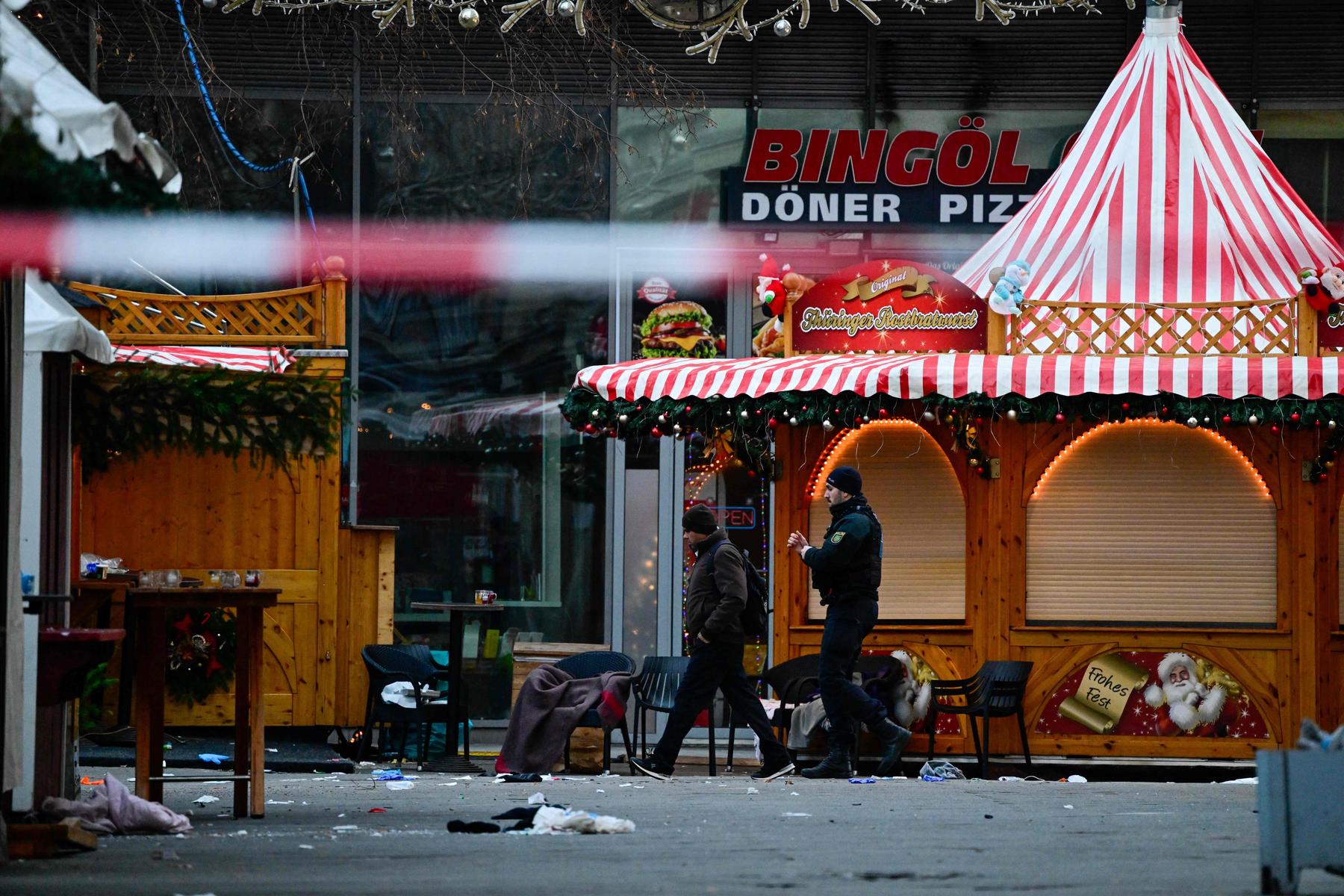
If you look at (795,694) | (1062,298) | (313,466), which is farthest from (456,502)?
(1062,298)

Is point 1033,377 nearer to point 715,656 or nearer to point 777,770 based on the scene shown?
point 715,656

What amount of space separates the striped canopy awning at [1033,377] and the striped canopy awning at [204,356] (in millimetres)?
3021

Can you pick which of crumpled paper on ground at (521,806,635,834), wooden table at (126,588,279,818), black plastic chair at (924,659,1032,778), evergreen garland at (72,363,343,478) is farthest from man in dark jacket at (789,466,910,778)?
Result: wooden table at (126,588,279,818)

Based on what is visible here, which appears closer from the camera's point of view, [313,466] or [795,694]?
[795,694]

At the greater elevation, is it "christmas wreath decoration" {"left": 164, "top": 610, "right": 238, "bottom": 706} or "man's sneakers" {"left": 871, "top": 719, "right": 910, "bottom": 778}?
"christmas wreath decoration" {"left": 164, "top": 610, "right": 238, "bottom": 706}

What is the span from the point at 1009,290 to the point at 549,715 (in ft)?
14.6

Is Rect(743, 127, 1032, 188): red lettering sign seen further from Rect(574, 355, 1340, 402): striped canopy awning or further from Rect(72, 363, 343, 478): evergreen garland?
Rect(72, 363, 343, 478): evergreen garland

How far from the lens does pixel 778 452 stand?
14.0 meters

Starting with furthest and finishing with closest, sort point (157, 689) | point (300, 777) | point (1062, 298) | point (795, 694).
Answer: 1. point (1062, 298)
2. point (795, 694)
3. point (300, 777)
4. point (157, 689)

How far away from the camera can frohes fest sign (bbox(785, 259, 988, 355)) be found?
1410 centimetres

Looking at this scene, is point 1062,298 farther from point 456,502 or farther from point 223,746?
point 223,746

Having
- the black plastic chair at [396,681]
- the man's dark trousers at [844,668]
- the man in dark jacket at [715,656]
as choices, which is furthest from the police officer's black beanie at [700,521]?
the black plastic chair at [396,681]

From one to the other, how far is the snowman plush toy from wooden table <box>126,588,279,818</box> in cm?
649

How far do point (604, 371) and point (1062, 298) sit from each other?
3565mm
